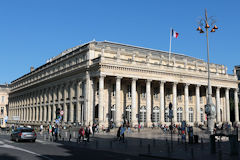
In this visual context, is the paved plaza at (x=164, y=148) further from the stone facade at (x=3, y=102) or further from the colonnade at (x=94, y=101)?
the stone facade at (x=3, y=102)

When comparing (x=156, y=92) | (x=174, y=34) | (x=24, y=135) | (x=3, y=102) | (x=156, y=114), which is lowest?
(x=24, y=135)

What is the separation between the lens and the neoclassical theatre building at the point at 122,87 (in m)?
47.3

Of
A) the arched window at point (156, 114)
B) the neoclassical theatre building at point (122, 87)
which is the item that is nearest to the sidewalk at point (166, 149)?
the neoclassical theatre building at point (122, 87)

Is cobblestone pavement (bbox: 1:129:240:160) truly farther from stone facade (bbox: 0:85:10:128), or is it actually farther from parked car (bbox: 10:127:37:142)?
stone facade (bbox: 0:85:10:128)

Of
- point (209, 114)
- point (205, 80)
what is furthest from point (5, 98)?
point (209, 114)

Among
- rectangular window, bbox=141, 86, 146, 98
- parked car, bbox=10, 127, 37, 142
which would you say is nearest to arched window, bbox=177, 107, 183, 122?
rectangular window, bbox=141, 86, 146, 98

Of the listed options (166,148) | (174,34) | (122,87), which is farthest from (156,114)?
(166,148)

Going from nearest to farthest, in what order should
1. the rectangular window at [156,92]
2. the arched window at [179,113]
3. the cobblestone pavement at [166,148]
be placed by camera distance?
the cobblestone pavement at [166,148] → the rectangular window at [156,92] → the arched window at [179,113]

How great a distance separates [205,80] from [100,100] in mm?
24520

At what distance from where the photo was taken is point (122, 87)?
52.2 m

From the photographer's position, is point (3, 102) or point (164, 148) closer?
point (164, 148)

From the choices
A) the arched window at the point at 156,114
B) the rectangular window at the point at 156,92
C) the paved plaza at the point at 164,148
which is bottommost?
the paved plaza at the point at 164,148

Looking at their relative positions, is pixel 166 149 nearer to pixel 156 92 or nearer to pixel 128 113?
pixel 128 113

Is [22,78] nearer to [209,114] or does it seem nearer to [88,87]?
[88,87]
